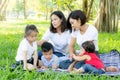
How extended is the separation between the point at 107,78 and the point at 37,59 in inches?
56.1

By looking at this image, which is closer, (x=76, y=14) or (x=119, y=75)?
(x=119, y=75)

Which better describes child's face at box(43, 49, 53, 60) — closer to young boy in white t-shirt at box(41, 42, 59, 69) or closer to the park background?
young boy in white t-shirt at box(41, 42, 59, 69)

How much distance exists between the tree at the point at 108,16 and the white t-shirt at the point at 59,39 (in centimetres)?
724

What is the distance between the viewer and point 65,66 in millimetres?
5664

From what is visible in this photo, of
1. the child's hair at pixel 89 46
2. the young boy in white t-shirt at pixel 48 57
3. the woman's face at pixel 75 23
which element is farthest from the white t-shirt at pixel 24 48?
the child's hair at pixel 89 46

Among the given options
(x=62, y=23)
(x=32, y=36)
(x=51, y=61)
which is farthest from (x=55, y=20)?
(x=51, y=61)

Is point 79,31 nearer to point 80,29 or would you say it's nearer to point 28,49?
point 80,29

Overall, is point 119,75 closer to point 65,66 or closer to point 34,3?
point 65,66

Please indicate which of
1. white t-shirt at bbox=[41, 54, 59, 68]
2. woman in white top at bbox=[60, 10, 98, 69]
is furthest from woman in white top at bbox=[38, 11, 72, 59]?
white t-shirt at bbox=[41, 54, 59, 68]

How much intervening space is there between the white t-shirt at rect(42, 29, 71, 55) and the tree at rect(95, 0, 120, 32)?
724 cm

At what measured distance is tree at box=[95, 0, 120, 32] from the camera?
1318 cm

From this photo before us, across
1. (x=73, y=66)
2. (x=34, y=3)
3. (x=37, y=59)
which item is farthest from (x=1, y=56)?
(x=34, y=3)

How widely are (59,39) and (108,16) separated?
7.46m

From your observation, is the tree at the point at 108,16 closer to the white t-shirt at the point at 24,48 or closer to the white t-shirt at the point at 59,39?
the white t-shirt at the point at 59,39
